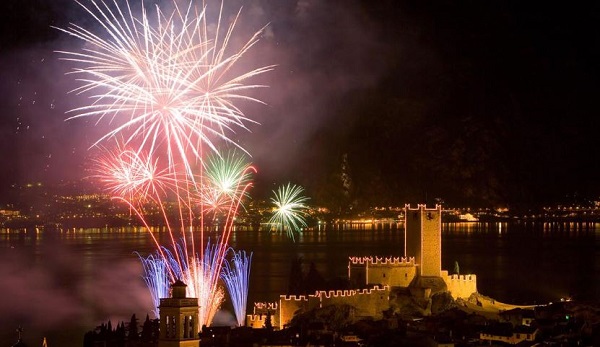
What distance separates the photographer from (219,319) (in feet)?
132

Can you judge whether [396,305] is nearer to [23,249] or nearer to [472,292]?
[472,292]

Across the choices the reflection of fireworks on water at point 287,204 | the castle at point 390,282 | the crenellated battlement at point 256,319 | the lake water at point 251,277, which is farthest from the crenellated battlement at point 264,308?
the lake water at point 251,277

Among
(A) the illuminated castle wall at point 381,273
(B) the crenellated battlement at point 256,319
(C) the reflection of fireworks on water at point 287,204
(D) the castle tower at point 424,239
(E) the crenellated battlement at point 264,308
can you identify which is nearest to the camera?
(B) the crenellated battlement at point 256,319

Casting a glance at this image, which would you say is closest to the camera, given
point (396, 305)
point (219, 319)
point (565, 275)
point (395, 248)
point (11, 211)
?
point (396, 305)

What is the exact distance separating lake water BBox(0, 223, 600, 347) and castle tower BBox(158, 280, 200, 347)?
22.0 metres

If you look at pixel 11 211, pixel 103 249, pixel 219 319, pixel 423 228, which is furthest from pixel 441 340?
pixel 11 211

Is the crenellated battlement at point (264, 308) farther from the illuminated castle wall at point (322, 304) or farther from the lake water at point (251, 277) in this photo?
the lake water at point (251, 277)

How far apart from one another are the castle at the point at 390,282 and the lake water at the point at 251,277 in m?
6.84

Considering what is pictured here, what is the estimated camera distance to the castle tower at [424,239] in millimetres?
36906

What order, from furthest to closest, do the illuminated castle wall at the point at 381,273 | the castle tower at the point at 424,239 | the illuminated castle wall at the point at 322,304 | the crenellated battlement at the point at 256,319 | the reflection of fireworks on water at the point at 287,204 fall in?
1. the reflection of fireworks on water at the point at 287,204
2. the castle tower at the point at 424,239
3. the illuminated castle wall at the point at 381,273
4. the crenellated battlement at the point at 256,319
5. the illuminated castle wall at the point at 322,304

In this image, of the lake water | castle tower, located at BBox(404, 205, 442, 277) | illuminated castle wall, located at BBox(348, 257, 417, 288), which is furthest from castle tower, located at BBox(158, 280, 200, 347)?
the lake water

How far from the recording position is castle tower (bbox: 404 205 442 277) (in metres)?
36.9

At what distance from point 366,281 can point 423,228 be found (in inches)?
131

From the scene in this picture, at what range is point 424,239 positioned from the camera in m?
37.3
